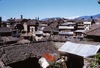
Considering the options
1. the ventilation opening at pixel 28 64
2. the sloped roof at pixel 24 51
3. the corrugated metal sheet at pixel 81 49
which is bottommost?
the ventilation opening at pixel 28 64

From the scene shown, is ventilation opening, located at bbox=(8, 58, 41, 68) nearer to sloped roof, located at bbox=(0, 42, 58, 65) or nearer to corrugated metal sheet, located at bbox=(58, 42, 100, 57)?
sloped roof, located at bbox=(0, 42, 58, 65)

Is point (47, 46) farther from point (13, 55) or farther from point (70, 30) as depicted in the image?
point (70, 30)

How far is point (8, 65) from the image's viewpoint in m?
18.9

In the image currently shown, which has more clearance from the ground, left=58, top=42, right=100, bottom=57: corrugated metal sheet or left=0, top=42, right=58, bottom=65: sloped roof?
left=58, top=42, right=100, bottom=57: corrugated metal sheet

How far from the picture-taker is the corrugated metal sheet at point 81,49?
16631 millimetres

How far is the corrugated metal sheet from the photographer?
54.6 feet

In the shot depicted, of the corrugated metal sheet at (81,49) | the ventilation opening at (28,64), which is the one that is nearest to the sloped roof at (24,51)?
the ventilation opening at (28,64)

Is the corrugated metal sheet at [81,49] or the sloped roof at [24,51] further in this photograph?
the sloped roof at [24,51]

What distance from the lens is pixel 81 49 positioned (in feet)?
58.1

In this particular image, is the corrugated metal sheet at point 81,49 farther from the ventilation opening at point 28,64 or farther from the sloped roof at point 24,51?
the sloped roof at point 24,51

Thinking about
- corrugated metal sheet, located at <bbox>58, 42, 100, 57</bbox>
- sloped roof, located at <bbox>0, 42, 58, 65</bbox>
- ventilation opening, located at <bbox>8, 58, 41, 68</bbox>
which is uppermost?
corrugated metal sheet, located at <bbox>58, 42, 100, 57</bbox>

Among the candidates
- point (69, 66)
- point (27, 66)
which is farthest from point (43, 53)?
point (69, 66)

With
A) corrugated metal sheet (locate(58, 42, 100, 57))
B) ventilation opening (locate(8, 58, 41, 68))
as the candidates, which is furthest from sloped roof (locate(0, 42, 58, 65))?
corrugated metal sheet (locate(58, 42, 100, 57))

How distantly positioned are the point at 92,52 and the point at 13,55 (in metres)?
9.12
